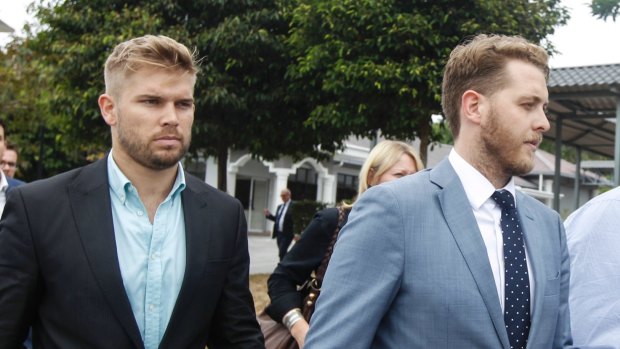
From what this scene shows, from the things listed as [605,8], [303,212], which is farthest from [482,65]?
[303,212]

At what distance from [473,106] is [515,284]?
0.56 m

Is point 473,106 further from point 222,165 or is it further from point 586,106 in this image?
point 586,106

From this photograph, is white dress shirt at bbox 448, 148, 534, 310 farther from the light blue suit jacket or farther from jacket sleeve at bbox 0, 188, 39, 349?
jacket sleeve at bbox 0, 188, 39, 349

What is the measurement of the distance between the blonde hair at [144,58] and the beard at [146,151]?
161mm

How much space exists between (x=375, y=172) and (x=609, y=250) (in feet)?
6.31

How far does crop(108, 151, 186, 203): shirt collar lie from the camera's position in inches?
98.3

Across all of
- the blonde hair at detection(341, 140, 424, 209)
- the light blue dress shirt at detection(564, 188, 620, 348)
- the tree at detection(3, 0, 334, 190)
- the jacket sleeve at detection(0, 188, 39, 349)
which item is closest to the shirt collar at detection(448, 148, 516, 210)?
the light blue dress shirt at detection(564, 188, 620, 348)

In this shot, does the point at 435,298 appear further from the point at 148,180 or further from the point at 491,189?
→ the point at 148,180

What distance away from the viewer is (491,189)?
2.21 metres

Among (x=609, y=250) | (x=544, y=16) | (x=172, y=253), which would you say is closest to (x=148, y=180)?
(x=172, y=253)

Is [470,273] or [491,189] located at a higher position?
[491,189]

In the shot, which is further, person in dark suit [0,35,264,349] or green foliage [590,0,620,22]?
green foliage [590,0,620,22]

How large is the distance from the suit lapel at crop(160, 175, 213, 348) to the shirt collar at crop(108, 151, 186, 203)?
0.12ft

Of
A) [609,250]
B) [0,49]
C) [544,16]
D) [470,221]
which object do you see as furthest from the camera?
[0,49]
